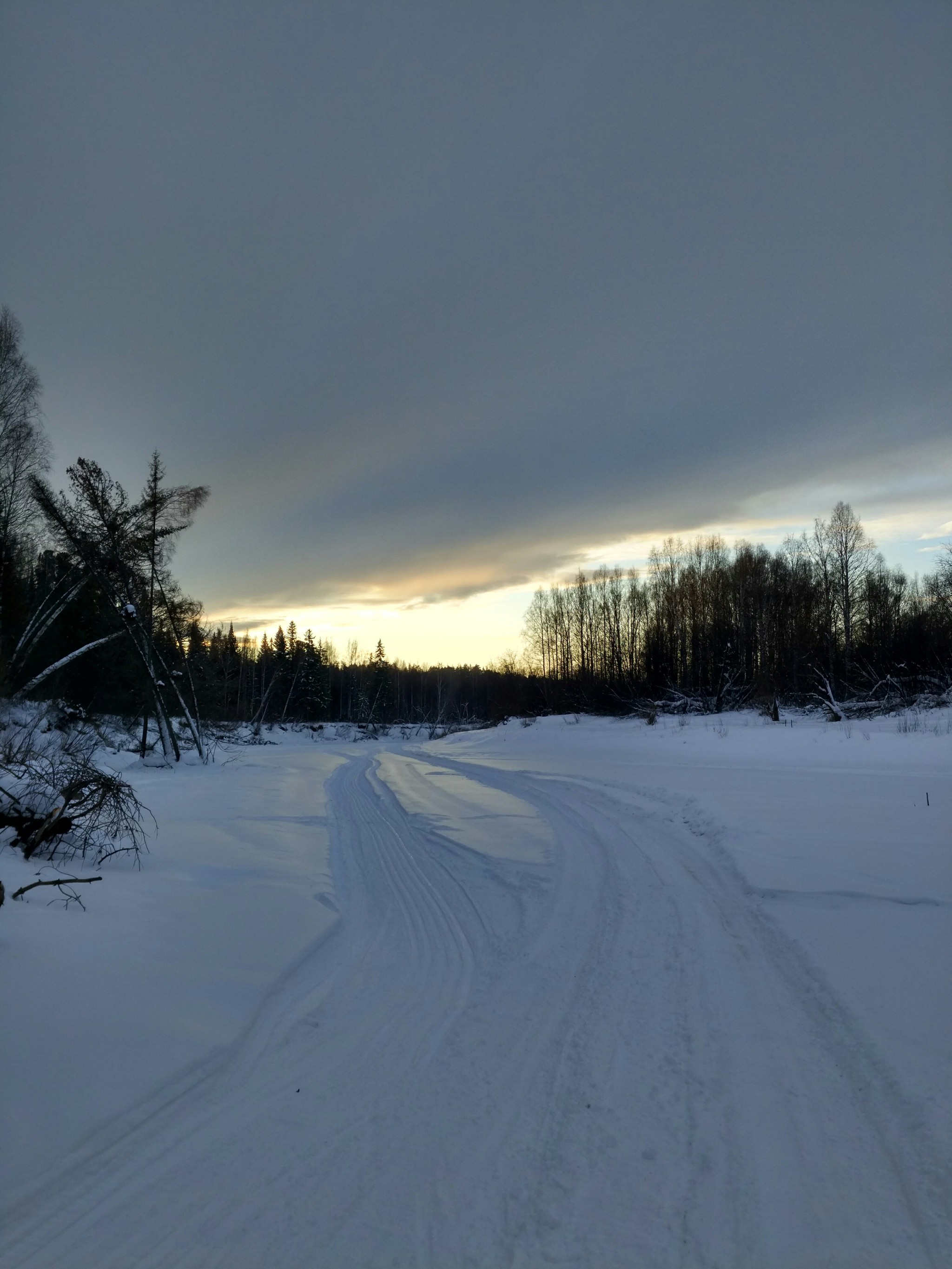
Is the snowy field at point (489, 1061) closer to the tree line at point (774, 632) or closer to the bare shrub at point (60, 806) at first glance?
the bare shrub at point (60, 806)

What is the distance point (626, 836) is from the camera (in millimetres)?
8344

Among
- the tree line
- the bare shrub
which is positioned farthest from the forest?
the bare shrub

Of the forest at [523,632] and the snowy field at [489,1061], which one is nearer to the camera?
the snowy field at [489,1061]

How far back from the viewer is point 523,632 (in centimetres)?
6075

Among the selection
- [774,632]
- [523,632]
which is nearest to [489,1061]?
[774,632]

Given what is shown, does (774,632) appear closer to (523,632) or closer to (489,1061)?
(523,632)

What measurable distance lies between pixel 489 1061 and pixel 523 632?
5772 cm

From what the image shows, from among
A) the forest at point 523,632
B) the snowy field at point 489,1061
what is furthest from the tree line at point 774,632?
the snowy field at point 489,1061

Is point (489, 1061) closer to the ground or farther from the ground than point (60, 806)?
closer to the ground

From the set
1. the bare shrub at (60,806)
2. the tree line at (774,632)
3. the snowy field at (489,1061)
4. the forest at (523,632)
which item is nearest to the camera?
the snowy field at (489,1061)

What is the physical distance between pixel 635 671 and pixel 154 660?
30.4m

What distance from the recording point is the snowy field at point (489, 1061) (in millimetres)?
2217

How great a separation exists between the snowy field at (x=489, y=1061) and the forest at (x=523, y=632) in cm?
1397

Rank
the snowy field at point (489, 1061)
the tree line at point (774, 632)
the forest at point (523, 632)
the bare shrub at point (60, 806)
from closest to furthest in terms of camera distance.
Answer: the snowy field at point (489, 1061) → the bare shrub at point (60, 806) → the forest at point (523, 632) → the tree line at point (774, 632)
